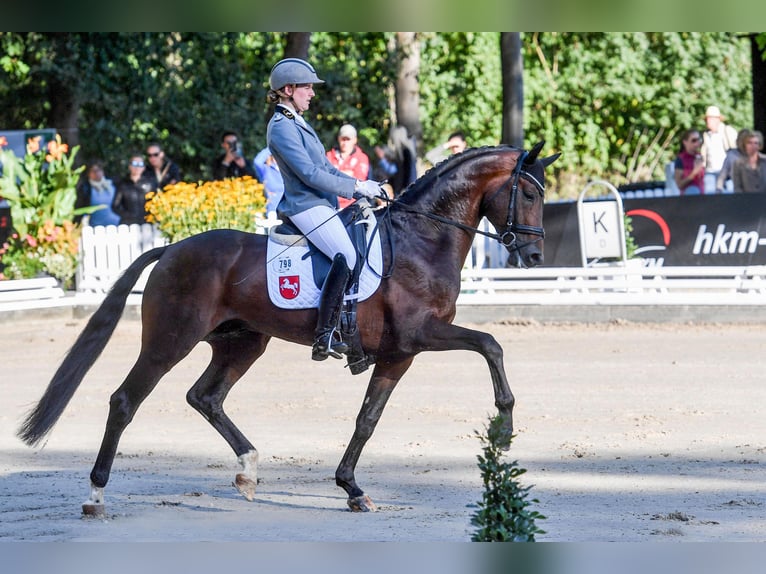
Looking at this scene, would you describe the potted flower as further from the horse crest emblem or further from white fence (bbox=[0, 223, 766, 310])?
the horse crest emblem

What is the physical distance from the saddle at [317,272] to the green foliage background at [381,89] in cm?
Answer: 1657

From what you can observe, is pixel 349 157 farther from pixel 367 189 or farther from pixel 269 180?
pixel 367 189

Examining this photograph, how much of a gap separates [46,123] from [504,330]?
1332cm

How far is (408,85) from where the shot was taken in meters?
26.3

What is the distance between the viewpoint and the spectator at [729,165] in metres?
18.1

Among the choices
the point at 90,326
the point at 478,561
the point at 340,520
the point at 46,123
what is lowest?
the point at 340,520

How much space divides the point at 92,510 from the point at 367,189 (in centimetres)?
230

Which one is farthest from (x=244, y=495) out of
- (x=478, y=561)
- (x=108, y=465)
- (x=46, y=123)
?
(x=46, y=123)

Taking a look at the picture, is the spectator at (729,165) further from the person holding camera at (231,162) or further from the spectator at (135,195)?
the spectator at (135,195)

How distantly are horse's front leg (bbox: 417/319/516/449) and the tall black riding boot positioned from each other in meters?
0.46

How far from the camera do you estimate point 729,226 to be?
16.9 metres

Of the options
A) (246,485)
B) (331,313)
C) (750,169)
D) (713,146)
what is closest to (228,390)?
(246,485)
